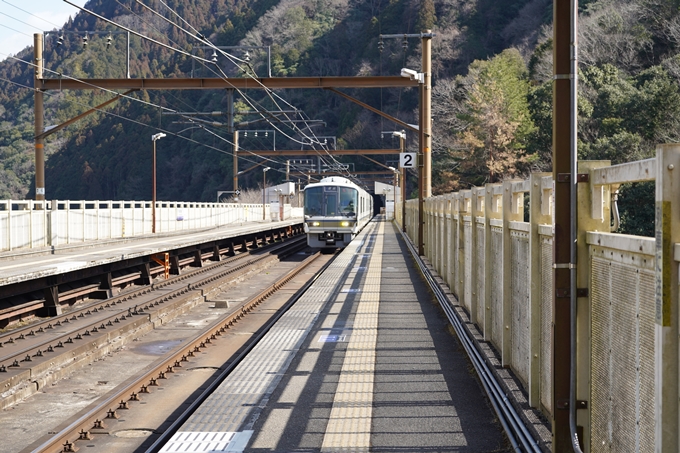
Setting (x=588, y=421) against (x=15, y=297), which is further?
(x=15, y=297)

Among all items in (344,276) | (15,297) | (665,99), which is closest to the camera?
(15,297)

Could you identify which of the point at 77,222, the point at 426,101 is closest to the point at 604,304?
the point at 426,101

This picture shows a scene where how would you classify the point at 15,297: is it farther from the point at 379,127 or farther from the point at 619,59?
the point at 379,127

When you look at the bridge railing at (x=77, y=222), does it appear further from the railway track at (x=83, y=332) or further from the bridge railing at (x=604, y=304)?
the bridge railing at (x=604, y=304)

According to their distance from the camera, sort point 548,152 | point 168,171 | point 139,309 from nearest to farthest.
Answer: point 139,309
point 548,152
point 168,171

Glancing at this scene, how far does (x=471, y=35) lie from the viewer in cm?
7681

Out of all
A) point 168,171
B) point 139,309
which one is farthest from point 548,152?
point 168,171

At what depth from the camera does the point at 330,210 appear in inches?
1227

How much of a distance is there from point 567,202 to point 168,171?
98.5 m

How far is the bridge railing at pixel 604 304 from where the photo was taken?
316cm

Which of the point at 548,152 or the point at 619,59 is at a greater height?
the point at 619,59

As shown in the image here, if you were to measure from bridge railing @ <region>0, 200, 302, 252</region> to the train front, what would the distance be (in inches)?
242

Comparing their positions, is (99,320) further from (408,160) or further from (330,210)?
(330,210)

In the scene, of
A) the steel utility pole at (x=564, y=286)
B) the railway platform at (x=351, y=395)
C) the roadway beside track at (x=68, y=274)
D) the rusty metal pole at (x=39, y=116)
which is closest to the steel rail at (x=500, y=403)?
the railway platform at (x=351, y=395)
